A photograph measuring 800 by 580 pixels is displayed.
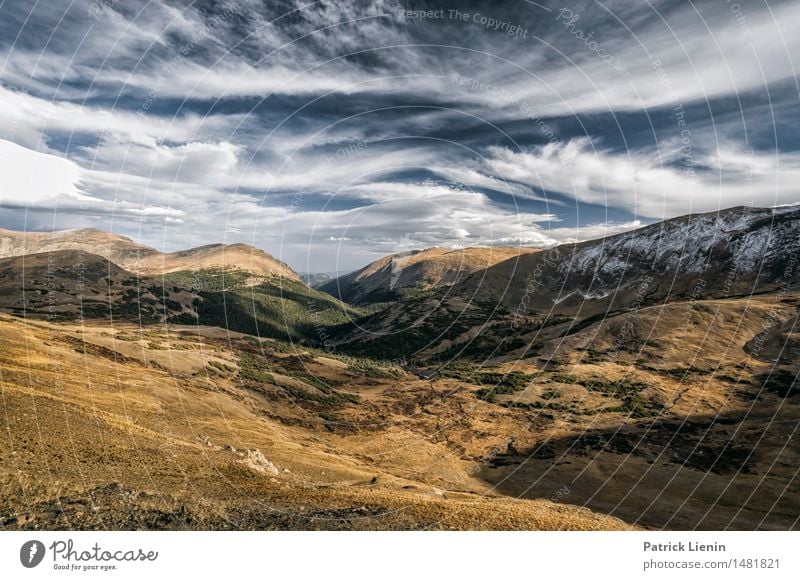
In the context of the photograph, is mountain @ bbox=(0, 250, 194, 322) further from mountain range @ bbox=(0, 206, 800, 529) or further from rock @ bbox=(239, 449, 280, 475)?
rock @ bbox=(239, 449, 280, 475)

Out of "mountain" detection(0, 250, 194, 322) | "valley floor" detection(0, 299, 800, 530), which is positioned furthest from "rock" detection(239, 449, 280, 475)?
"mountain" detection(0, 250, 194, 322)

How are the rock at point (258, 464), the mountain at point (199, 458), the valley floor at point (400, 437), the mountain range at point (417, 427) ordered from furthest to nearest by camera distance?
the rock at point (258, 464)
the mountain range at point (417, 427)
the valley floor at point (400, 437)
the mountain at point (199, 458)

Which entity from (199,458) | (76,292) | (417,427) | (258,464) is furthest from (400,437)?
(76,292)

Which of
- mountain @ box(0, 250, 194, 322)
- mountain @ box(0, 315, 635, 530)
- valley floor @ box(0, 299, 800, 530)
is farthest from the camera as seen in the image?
mountain @ box(0, 250, 194, 322)

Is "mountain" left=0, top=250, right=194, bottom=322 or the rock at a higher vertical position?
"mountain" left=0, top=250, right=194, bottom=322

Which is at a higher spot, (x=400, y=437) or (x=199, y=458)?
(x=199, y=458)

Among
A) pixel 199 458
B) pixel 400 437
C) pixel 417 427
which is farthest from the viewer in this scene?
pixel 417 427

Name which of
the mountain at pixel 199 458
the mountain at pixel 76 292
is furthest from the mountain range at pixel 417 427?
the mountain at pixel 76 292

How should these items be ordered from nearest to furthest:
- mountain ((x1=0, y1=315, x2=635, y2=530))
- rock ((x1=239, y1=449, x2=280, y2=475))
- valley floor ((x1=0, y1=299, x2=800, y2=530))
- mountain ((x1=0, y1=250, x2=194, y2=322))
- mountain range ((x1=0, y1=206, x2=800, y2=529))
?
1. mountain ((x1=0, y1=315, x2=635, y2=530))
2. valley floor ((x1=0, y1=299, x2=800, y2=530))
3. mountain range ((x1=0, y1=206, x2=800, y2=529))
4. rock ((x1=239, y1=449, x2=280, y2=475))
5. mountain ((x1=0, y1=250, x2=194, y2=322))

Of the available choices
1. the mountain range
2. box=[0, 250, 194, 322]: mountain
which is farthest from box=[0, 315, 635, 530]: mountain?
box=[0, 250, 194, 322]: mountain

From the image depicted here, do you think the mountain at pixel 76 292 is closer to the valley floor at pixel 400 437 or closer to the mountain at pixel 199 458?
the valley floor at pixel 400 437

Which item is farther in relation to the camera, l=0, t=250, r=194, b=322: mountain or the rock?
l=0, t=250, r=194, b=322: mountain

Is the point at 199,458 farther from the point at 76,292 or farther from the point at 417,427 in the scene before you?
the point at 76,292
